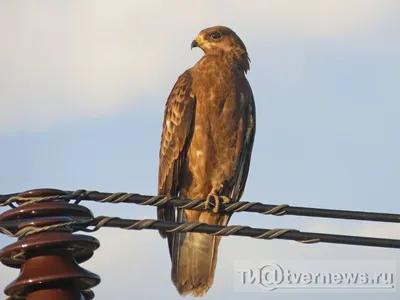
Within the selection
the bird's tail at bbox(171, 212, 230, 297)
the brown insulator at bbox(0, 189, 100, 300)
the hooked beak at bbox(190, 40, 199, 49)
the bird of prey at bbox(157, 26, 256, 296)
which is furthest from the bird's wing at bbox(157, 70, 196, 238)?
the brown insulator at bbox(0, 189, 100, 300)

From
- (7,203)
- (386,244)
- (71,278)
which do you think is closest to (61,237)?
(71,278)

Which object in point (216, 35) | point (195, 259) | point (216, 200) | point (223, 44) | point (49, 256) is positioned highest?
point (216, 35)

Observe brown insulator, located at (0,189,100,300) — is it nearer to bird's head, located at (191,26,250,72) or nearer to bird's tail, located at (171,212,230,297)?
bird's tail, located at (171,212,230,297)

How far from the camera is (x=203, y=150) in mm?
9805

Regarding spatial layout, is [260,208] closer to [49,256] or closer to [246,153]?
[49,256]

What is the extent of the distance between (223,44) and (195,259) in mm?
2381

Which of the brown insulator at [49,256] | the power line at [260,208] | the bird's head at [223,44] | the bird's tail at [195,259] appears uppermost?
the bird's head at [223,44]

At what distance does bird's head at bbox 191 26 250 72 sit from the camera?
34.5 ft

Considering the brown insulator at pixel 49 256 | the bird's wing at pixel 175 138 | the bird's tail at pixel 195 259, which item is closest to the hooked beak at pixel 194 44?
the bird's wing at pixel 175 138

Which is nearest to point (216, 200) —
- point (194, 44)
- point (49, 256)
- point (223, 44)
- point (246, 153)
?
point (246, 153)

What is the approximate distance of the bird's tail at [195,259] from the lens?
962cm

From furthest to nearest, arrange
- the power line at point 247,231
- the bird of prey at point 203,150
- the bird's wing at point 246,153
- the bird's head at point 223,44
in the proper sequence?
the bird's head at point 223,44
the bird's wing at point 246,153
the bird of prey at point 203,150
the power line at point 247,231

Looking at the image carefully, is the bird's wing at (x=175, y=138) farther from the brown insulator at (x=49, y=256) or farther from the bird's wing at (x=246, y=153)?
the brown insulator at (x=49, y=256)

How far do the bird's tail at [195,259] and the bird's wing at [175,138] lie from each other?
12.0 inches
